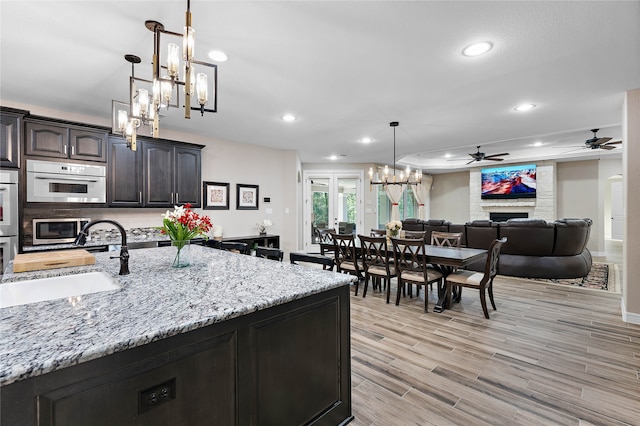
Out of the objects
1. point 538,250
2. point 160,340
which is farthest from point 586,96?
point 160,340

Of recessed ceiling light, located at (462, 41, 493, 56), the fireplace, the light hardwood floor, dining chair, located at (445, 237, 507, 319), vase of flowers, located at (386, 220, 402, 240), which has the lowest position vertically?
the light hardwood floor

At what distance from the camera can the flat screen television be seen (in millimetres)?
8173

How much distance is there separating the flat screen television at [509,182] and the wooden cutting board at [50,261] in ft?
31.4

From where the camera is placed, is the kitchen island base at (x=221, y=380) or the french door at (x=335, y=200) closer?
the kitchen island base at (x=221, y=380)

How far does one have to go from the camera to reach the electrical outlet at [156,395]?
39.5 inches

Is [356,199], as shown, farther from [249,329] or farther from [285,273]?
[249,329]

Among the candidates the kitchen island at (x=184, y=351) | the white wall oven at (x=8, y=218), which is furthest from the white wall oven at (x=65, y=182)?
the kitchen island at (x=184, y=351)

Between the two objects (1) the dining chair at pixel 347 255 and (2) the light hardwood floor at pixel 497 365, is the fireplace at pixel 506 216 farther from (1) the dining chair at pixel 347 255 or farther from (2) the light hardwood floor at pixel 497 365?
(1) the dining chair at pixel 347 255

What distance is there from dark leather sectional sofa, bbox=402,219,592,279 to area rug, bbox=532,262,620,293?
0.11 metres

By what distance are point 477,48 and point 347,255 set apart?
9.88ft

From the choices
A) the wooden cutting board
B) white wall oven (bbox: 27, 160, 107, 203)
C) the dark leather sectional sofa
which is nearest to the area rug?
the dark leather sectional sofa

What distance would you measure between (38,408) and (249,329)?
67 cm

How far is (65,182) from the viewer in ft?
11.8

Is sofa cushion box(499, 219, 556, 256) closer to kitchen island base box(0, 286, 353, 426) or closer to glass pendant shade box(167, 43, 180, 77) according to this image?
kitchen island base box(0, 286, 353, 426)
